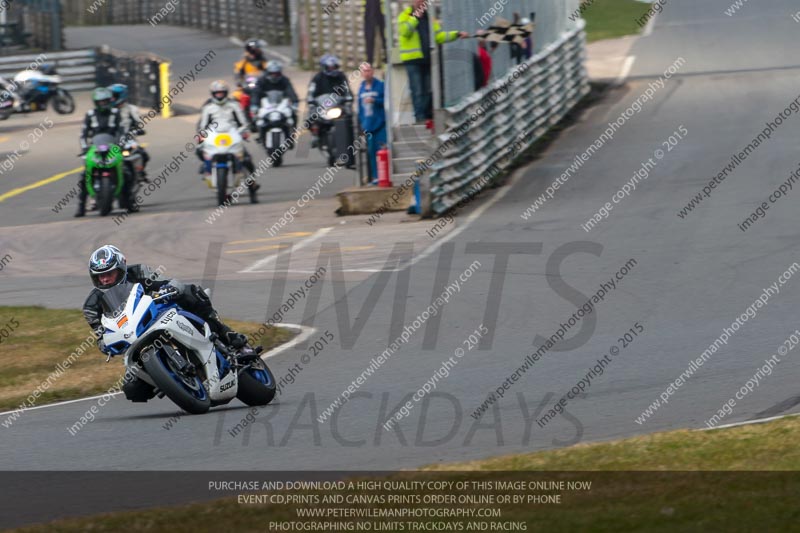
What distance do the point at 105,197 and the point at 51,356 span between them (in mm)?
8119

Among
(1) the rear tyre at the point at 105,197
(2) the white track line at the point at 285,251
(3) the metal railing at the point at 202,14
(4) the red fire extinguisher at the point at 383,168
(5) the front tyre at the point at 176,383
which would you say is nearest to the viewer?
(5) the front tyre at the point at 176,383

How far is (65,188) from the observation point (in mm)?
24641

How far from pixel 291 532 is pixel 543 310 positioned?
6940 mm

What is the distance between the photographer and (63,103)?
3344 centimetres

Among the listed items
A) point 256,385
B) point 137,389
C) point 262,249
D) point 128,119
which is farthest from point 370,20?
point 137,389

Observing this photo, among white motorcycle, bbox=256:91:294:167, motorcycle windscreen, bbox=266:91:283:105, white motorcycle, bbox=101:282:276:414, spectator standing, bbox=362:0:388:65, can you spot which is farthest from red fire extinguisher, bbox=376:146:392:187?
white motorcycle, bbox=101:282:276:414

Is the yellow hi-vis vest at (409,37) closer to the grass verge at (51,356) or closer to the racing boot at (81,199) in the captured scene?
the racing boot at (81,199)

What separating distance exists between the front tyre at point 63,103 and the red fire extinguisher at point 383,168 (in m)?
15.7

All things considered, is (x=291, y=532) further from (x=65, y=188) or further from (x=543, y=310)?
(x=65, y=188)

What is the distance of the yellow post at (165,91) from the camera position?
3241 cm

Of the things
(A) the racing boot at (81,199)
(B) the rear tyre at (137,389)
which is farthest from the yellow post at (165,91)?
(B) the rear tyre at (137,389)

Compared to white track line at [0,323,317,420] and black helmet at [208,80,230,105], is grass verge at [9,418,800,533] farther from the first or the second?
black helmet at [208,80,230,105]

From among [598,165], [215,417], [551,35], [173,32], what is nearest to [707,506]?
[215,417]

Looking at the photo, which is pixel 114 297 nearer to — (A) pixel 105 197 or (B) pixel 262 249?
(B) pixel 262 249
